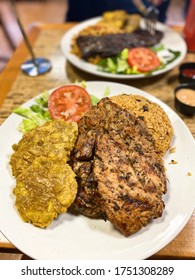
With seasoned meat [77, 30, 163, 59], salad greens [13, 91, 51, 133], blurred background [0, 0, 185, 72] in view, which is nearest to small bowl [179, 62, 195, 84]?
seasoned meat [77, 30, 163, 59]

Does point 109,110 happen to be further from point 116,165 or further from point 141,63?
point 141,63

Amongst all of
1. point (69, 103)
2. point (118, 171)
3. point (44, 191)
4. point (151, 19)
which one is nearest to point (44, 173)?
point (44, 191)

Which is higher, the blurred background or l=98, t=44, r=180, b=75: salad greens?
l=98, t=44, r=180, b=75: salad greens

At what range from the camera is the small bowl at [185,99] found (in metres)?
3.09

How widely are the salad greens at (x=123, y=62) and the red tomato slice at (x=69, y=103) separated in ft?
2.48

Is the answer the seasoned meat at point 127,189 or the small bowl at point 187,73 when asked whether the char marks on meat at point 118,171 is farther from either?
the small bowl at point 187,73

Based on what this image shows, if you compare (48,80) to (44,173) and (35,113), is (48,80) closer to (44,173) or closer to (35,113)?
(35,113)

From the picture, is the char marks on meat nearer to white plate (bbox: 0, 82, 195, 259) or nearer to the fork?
white plate (bbox: 0, 82, 195, 259)

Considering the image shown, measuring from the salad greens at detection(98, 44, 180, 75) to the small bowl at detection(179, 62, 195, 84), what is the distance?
0.76 ft

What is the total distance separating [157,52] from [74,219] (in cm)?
271

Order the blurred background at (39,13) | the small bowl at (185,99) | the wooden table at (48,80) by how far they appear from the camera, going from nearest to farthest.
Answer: the small bowl at (185,99), the wooden table at (48,80), the blurred background at (39,13)

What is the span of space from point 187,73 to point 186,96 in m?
0.51

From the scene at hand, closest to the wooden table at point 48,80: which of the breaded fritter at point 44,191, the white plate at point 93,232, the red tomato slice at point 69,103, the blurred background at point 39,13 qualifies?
the red tomato slice at point 69,103

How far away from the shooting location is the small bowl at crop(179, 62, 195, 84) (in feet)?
11.3
